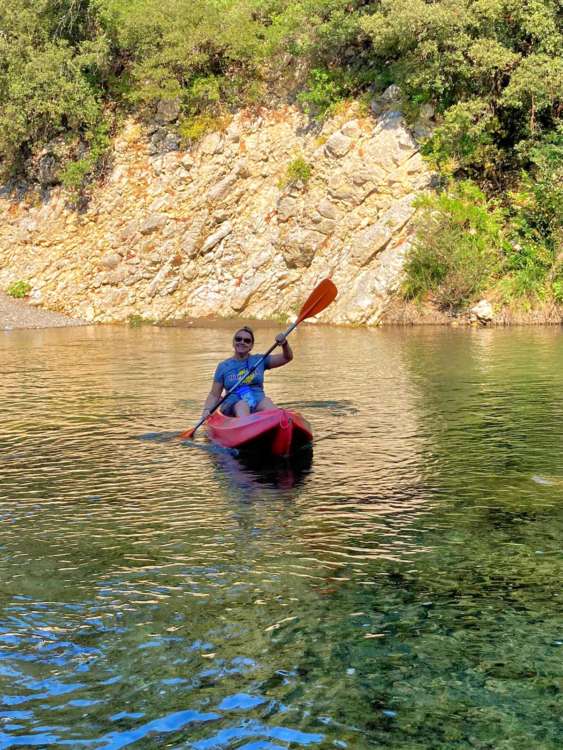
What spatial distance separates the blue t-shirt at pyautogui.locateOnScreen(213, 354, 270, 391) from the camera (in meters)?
11.3

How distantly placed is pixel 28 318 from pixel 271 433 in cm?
2625

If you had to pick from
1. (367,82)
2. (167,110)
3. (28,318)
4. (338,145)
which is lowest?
(28,318)

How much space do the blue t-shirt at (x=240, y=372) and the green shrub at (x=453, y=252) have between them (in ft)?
52.5

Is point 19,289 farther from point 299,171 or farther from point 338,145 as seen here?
point 338,145

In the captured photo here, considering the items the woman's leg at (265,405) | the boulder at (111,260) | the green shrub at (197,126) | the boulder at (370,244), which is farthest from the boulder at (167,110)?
the woman's leg at (265,405)

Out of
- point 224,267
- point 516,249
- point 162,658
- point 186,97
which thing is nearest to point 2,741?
point 162,658

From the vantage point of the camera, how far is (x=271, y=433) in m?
9.76

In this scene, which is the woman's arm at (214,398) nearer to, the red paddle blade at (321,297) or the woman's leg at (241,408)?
the woman's leg at (241,408)

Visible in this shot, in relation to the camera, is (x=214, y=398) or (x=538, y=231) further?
(x=538, y=231)

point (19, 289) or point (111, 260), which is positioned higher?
point (111, 260)

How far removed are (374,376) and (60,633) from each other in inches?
457

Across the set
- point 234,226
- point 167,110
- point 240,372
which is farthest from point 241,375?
point 167,110

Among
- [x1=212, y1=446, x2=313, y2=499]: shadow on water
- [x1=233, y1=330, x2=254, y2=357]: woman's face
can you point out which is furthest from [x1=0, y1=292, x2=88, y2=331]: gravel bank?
[x1=212, y1=446, x2=313, y2=499]: shadow on water

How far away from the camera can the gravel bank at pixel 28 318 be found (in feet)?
110
